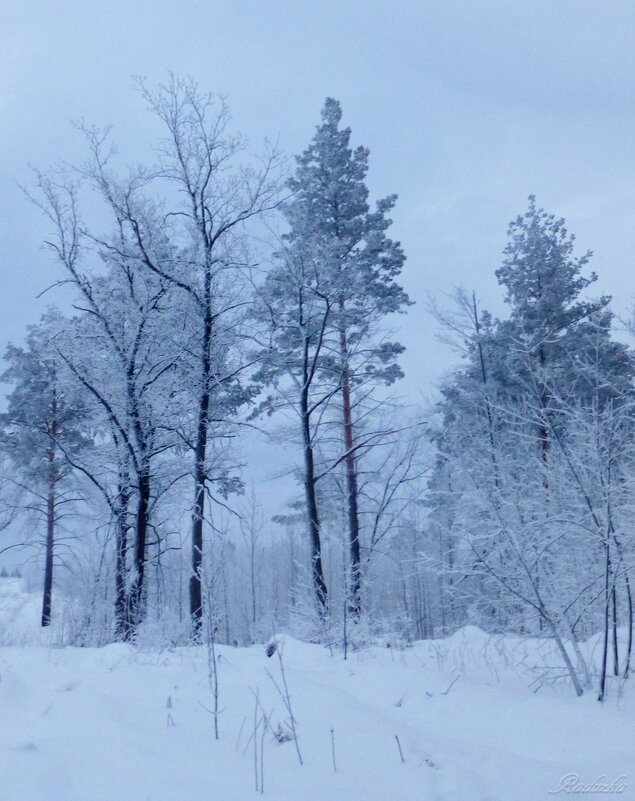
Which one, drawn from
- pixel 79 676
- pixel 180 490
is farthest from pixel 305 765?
pixel 180 490

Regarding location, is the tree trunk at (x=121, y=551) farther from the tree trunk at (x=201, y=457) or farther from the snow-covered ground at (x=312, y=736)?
the snow-covered ground at (x=312, y=736)

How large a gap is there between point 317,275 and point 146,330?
420cm

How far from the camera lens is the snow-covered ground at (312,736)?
3043mm

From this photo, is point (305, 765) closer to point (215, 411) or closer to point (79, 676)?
point (79, 676)

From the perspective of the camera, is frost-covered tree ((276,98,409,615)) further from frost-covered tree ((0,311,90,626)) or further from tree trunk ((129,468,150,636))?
frost-covered tree ((0,311,90,626))

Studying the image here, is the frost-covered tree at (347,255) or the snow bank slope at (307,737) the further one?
the frost-covered tree at (347,255)

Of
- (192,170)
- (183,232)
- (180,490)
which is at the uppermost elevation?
(192,170)

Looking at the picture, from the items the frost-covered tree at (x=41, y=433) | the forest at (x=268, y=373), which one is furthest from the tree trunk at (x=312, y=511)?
the frost-covered tree at (x=41, y=433)

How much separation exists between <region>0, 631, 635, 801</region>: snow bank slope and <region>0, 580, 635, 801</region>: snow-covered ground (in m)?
0.01

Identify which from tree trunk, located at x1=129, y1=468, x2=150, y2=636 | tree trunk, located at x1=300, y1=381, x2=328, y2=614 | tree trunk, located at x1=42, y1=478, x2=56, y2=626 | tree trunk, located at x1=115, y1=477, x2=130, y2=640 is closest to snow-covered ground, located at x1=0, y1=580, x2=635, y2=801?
tree trunk, located at x1=300, y1=381, x2=328, y2=614

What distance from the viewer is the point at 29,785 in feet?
9.29

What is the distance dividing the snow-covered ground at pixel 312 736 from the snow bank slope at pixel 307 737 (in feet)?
0.04

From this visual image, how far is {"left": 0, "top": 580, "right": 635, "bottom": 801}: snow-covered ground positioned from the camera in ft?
9.98

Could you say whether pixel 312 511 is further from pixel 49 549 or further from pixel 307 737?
pixel 49 549
